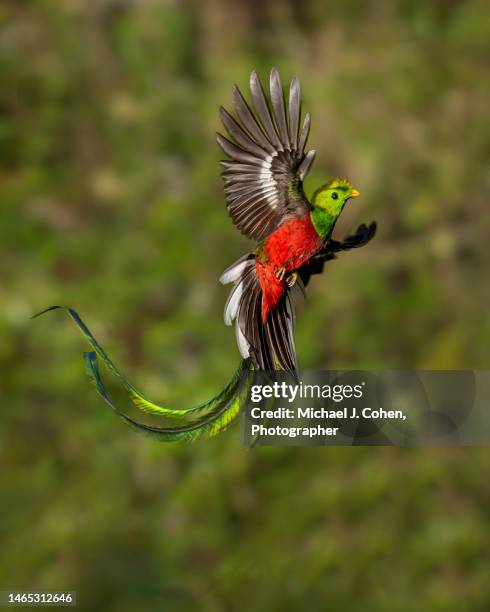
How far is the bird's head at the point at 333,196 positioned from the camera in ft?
3.24

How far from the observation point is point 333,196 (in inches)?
39.3

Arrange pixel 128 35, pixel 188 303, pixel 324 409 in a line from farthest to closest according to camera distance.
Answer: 1. pixel 128 35
2. pixel 188 303
3. pixel 324 409

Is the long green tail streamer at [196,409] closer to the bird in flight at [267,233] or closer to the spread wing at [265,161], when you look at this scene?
the bird in flight at [267,233]

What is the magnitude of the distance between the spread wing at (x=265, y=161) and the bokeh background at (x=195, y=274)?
1.41 m

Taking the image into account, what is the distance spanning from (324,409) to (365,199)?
159cm

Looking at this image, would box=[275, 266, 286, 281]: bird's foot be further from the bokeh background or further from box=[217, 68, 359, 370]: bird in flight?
the bokeh background

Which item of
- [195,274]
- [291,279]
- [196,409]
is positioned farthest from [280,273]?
[195,274]

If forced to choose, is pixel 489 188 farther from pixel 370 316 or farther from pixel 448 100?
pixel 370 316

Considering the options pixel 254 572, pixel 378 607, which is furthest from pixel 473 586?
pixel 254 572

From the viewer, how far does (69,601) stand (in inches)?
89.2

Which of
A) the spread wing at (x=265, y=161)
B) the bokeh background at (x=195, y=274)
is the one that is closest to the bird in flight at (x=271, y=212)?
the spread wing at (x=265, y=161)

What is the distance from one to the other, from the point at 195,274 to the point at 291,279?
179 cm

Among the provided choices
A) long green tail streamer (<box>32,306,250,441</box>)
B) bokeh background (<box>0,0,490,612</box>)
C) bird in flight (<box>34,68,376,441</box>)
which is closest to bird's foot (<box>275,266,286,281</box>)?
bird in flight (<box>34,68,376,441</box>)

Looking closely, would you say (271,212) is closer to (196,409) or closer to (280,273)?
(280,273)
